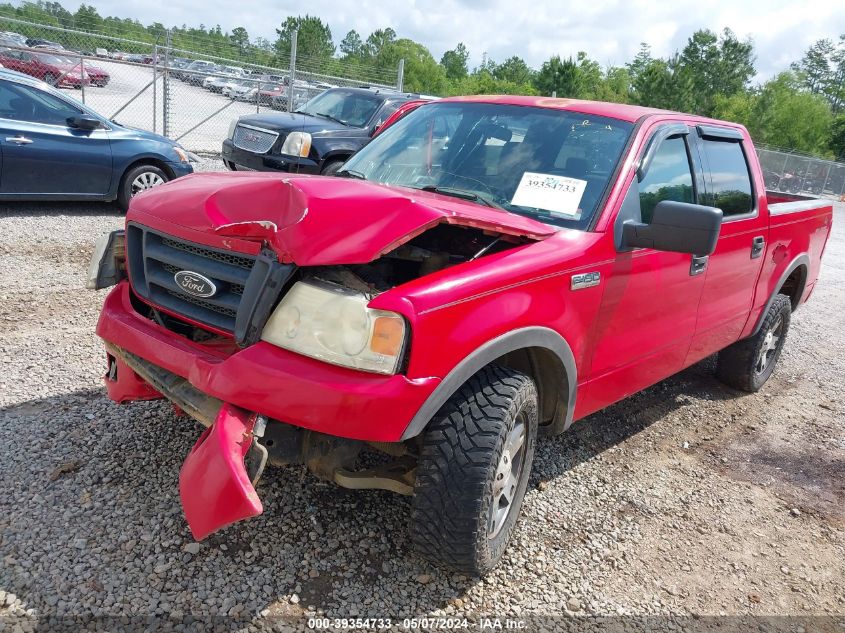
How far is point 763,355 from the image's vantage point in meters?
5.54

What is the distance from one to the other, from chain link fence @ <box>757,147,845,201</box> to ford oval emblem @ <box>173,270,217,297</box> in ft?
108

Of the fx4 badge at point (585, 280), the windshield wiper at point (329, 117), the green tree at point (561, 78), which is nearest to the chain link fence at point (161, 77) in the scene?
the windshield wiper at point (329, 117)

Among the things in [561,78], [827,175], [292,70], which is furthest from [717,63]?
[292,70]

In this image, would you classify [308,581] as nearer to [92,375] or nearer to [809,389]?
[92,375]

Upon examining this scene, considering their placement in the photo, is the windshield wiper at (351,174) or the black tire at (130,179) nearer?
the windshield wiper at (351,174)

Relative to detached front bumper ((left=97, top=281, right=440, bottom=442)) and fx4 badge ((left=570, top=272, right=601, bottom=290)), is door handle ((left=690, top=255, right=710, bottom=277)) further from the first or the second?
A: detached front bumper ((left=97, top=281, right=440, bottom=442))

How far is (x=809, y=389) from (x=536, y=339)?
162 inches

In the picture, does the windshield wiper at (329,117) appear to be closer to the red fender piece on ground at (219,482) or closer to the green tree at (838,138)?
the red fender piece on ground at (219,482)

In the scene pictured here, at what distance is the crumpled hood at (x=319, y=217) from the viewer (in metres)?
2.39

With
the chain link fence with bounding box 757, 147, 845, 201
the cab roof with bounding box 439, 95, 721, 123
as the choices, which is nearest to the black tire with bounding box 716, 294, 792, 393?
the cab roof with bounding box 439, 95, 721, 123

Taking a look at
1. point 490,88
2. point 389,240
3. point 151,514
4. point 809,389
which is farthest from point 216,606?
point 490,88

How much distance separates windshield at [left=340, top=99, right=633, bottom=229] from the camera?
335cm

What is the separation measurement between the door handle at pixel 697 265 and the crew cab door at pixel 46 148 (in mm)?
6944

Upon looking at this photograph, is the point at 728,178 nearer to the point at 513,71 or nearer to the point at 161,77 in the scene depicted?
the point at 161,77
